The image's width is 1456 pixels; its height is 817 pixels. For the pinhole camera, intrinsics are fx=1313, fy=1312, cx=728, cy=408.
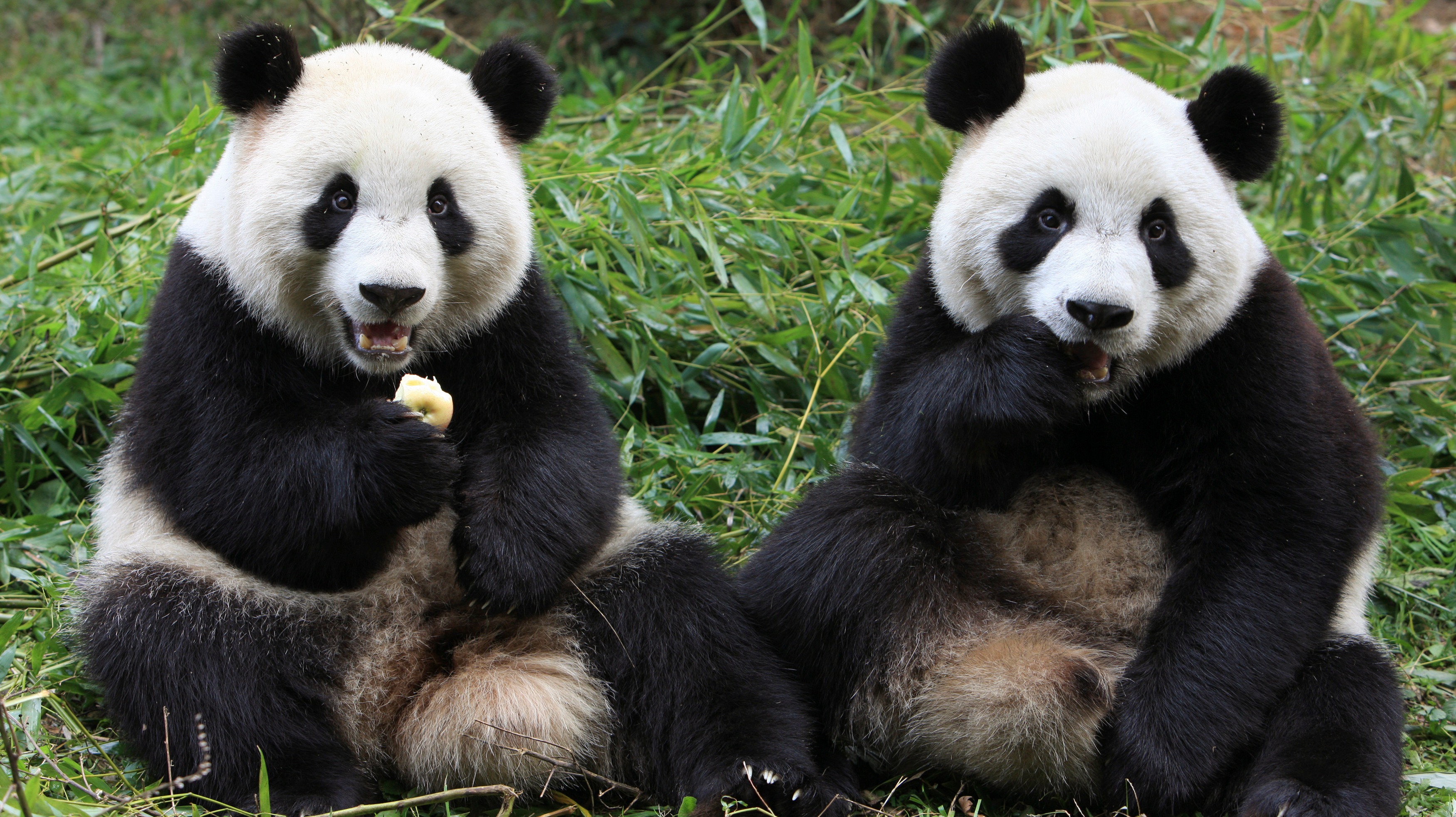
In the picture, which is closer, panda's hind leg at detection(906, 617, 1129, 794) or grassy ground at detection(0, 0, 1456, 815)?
panda's hind leg at detection(906, 617, 1129, 794)

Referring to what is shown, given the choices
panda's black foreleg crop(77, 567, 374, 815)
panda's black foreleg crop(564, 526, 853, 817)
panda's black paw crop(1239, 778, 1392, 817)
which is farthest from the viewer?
panda's black foreleg crop(564, 526, 853, 817)

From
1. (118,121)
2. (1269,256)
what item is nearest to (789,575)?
(1269,256)

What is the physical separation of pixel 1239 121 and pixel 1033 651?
1297 mm

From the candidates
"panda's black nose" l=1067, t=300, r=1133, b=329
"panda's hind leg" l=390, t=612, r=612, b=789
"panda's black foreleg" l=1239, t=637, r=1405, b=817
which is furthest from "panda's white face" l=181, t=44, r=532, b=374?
"panda's black foreleg" l=1239, t=637, r=1405, b=817

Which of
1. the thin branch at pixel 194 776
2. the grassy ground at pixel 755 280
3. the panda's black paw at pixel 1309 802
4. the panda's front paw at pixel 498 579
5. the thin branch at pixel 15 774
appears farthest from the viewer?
the grassy ground at pixel 755 280

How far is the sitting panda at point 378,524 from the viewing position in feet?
9.24

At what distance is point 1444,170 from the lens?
5871mm

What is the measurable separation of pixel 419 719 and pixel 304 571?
42 cm

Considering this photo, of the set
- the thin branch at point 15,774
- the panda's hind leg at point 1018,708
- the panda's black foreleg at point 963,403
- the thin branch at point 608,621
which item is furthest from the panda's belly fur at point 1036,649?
the thin branch at point 15,774

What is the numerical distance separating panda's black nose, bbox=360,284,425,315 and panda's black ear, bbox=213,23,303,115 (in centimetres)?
59

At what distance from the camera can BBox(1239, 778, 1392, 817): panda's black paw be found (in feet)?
8.58

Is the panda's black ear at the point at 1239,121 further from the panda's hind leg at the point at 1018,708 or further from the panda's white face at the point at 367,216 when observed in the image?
the panda's white face at the point at 367,216

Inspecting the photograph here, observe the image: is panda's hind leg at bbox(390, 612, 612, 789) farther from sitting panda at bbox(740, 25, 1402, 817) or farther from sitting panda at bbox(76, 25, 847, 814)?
sitting panda at bbox(740, 25, 1402, 817)

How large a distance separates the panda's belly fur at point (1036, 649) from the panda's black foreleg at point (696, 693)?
0.76 ft
